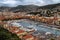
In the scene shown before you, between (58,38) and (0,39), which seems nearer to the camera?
(0,39)

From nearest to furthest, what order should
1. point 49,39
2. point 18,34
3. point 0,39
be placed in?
point 0,39 < point 49,39 < point 18,34

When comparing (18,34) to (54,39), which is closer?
(54,39)

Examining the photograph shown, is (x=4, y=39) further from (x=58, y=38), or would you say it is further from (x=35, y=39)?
(x=58, y=38)

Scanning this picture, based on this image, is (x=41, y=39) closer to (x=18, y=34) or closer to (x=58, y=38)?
(x=58, y=38)

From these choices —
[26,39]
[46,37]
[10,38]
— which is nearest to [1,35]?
[10,38]

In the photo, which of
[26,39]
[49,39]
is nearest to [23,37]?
[26,39]

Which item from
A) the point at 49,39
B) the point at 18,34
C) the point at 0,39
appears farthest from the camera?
the point at 18,34

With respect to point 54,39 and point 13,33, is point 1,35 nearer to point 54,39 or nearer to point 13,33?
point 13,33

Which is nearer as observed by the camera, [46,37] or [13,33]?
[46,37]
